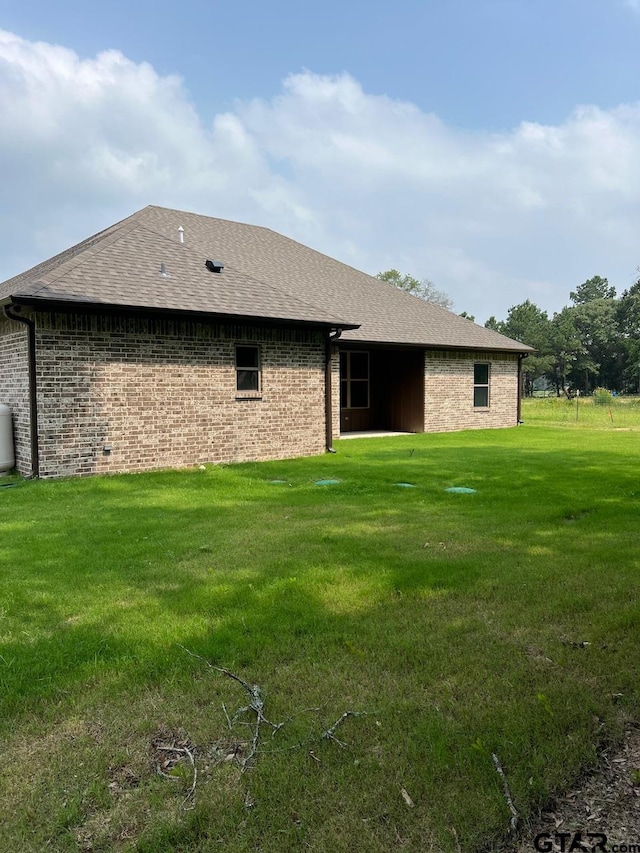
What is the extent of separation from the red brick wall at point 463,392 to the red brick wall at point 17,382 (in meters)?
12.0

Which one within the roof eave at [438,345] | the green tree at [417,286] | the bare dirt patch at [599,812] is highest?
the green tree at [417,286]

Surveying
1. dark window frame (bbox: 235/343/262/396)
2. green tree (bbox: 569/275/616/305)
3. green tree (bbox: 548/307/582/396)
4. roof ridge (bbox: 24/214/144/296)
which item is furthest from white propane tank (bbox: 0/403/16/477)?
green tree (bbox: 569/275/616/305)

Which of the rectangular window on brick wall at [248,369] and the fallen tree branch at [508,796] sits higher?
the rectangular window on brick wall at [248,369]

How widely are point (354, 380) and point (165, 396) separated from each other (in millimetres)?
8824

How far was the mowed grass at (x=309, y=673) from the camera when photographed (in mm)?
2172

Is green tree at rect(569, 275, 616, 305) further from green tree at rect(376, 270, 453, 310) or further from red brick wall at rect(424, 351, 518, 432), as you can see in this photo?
red brick wall at rect(424, 351, 518, 432)

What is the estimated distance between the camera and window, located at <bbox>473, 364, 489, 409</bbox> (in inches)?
793

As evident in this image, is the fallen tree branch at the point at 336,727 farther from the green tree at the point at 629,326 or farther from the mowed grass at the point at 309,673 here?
the green tree at the point at 629,326

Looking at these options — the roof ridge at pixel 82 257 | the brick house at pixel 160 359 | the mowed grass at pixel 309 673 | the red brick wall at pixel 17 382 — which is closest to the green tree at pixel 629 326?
the brick house at pixel 160 359

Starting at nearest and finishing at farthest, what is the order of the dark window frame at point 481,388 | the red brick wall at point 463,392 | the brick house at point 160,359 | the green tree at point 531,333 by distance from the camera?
the brick house at point 160,359, the red brick wall at point 463,392, the dark window frame at point 481,388, the green tree at point 531,333

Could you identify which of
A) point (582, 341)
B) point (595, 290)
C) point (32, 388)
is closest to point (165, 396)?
point (32, 388)

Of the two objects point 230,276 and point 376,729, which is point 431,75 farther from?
point 376,729

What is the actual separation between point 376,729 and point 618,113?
16192mm

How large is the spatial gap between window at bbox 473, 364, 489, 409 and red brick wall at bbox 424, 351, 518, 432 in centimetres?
15
